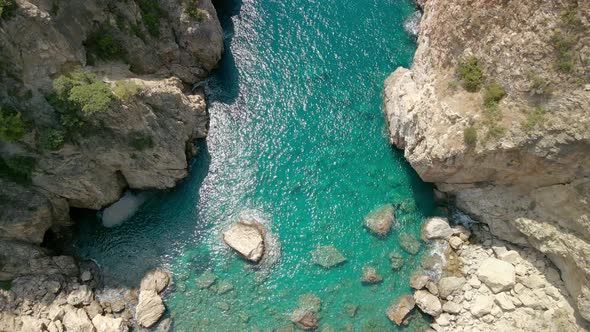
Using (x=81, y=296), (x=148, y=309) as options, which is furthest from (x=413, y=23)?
(x=81, y=296)

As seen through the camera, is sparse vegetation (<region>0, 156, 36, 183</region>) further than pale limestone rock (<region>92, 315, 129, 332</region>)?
No

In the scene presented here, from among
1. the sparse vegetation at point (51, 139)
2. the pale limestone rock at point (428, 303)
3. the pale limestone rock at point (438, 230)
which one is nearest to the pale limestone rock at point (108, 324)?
the sparse vegetation at point (51, 139)

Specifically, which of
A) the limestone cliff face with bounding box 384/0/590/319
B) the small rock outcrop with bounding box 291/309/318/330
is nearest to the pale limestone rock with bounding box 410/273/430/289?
the limestone cliff face with bounding box 384/0/590/319

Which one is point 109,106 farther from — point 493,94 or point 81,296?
point 493,94

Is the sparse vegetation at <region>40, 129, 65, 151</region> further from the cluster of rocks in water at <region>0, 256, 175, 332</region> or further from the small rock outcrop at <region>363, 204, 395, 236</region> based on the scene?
the small rock outcrop at <region>363, 204, 395, 236</region>

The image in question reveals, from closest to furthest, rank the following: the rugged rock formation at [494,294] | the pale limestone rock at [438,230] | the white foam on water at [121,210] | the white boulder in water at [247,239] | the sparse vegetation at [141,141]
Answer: the rugged rock formation at [494,294]
the sparse vegetation at [141,141]
the white boulder in water at [247,239]
the pale limestone rock at [438,230]
the white foam on water at [121,210]

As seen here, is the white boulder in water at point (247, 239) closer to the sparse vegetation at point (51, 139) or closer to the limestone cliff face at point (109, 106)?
the limestone cliff face at point (109, 106)
